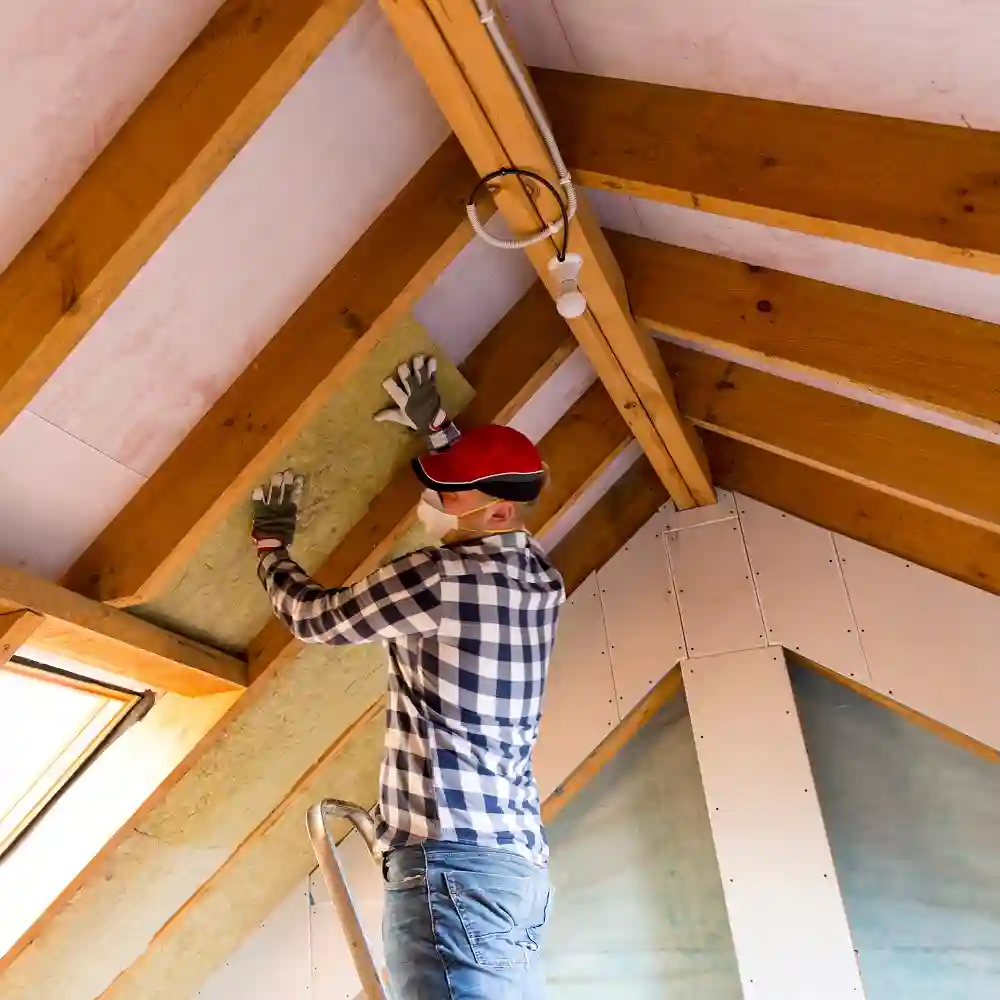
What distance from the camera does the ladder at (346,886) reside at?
1.58m

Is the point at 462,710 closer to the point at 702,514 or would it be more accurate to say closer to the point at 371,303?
the point at 371,303

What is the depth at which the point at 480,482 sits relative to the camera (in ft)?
6.15

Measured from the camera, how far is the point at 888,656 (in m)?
Answer: 3.02

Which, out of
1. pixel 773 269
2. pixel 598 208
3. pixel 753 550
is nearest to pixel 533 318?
pixel 598 208

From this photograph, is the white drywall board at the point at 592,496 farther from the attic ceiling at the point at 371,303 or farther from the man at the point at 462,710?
the man at the point at 462,710

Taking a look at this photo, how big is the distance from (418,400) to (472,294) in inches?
11.9

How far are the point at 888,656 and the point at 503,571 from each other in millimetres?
1781

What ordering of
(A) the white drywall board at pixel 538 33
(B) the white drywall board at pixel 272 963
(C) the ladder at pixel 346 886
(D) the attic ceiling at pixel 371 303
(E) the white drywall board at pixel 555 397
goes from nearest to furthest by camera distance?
(D) the attic ceiling at pixel 371 303
(A) the white drywall board at pixel 538 33
(C) the ladder at pixel 346 886
(E) the white drywall board at pixel 555 397
(B) the white drywall board at pixel 272 963

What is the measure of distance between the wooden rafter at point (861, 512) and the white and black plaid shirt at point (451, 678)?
5.21ft

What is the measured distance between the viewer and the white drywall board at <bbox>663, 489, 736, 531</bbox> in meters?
3.38

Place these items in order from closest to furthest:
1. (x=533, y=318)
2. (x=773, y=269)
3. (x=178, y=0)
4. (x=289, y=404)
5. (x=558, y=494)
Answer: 1. (x=178, y=0)
2. (x=289, y=404)
3. (x=773, y=269)
4. (x=533, y=318)
5. (x=558, y=494)

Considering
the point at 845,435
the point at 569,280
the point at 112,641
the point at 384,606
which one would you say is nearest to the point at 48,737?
the point at 112,641

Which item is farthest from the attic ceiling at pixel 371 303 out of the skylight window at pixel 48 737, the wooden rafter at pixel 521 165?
the skylight window at pixel 48 737

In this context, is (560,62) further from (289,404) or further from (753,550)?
(753,550)
